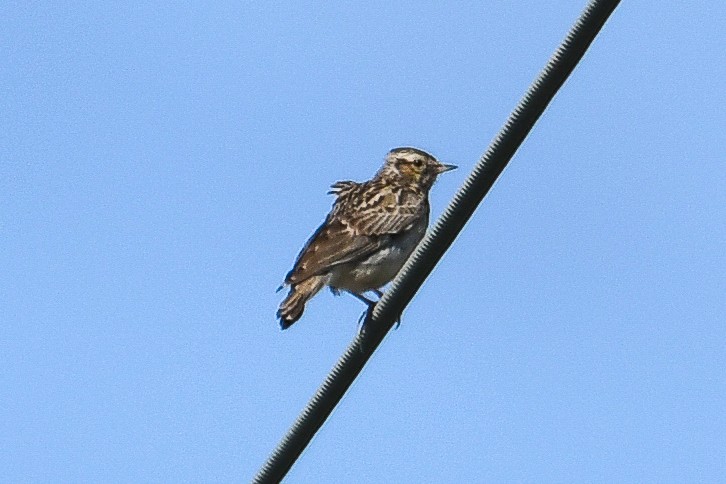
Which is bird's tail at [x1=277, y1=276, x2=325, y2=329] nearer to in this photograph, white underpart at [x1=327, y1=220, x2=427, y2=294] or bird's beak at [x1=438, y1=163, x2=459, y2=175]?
white underpart at [x1=327, y1=220, x2=427, y2=294]

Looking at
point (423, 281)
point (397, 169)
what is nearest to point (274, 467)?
point (423, 281)

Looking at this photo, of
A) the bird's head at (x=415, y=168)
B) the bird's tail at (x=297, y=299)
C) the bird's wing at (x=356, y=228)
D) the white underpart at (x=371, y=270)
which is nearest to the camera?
the bird's tail at (x=297, y=299)

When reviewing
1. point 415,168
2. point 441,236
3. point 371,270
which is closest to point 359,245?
point 371,270

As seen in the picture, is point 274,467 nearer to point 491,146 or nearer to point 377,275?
point 491,146

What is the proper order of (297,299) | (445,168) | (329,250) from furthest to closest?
(445,168)
(329,250)
(297,299)

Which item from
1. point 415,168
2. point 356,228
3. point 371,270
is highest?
point 415,168

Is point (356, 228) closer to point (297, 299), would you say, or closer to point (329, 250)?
point (329, 250)

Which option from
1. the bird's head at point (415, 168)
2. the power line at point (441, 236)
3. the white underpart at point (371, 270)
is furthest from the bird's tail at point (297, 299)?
the power line at point (441, 236)

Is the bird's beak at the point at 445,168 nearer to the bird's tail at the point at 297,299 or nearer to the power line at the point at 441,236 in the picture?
the bird's tail at the point at 297,299
